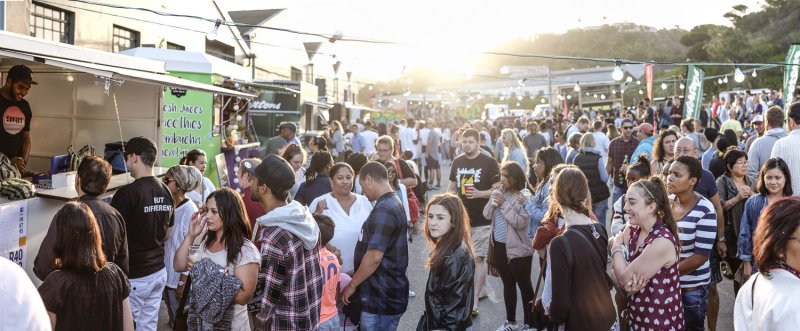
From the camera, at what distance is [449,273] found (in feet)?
12.8

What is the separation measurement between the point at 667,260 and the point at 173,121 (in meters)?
9.07

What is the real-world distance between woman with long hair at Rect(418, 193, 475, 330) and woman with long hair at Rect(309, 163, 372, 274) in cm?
107

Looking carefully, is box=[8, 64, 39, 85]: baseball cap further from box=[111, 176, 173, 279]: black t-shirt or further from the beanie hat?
box=[111, 176, 173, 279]: black t-shirt

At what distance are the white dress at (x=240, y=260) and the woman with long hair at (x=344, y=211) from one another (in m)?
1.33

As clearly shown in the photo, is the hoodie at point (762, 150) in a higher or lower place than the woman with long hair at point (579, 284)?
higher

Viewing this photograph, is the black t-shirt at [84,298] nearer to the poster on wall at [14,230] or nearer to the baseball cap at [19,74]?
the poster on wall at [14,230]

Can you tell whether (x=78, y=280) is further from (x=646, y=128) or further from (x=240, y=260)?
(x=646, y=128)

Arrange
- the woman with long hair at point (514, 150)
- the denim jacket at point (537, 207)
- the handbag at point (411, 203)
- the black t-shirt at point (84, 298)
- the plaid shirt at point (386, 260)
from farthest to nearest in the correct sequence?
the woman with long hair at point (514, 150) < the handbag at point (411, 203) < the denim jacket at point (537, 207) < the plaid shirt at point (386, 260) < the black t-shirt at point (84, 298)

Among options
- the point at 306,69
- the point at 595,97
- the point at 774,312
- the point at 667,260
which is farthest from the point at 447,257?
the point at 595,97

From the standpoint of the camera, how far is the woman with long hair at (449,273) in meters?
3.86

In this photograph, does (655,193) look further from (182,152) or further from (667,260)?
(182,152)

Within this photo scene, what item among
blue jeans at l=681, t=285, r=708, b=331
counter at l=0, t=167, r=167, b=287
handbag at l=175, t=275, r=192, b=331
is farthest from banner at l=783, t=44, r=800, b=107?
counter at l=0, t=167, r=167, b=287

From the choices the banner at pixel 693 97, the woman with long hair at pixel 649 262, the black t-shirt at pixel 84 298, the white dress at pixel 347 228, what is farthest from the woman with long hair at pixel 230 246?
the banner at pixel 693 97

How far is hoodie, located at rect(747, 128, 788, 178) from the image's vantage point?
7.22 metres
